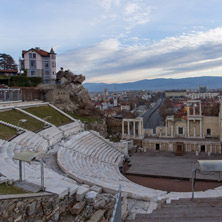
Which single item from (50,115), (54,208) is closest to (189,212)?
(54,208)

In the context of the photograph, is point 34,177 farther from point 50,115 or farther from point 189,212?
point 50,115

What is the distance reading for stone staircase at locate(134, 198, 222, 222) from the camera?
22.7ft

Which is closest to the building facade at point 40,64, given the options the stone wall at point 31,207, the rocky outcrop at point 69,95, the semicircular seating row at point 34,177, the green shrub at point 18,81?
the rocky outcrop at point 69,95

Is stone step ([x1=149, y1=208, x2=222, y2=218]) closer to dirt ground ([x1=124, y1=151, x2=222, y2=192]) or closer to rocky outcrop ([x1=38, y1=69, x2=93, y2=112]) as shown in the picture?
dirt ground ([x1=124, y1=151, x2=222, y2=192])

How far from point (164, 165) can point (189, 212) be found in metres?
17.1

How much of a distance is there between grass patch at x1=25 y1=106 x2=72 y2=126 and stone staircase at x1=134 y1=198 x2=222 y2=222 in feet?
68.8

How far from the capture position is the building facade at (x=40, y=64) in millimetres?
48156

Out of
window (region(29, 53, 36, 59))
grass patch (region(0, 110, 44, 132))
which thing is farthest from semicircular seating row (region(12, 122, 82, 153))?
window (region(29, 53, 36, 59))

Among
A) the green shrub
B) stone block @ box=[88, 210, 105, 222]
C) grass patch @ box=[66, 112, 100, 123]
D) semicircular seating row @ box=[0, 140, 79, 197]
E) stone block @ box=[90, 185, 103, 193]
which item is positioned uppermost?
the green shrub

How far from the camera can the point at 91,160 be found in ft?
68.2

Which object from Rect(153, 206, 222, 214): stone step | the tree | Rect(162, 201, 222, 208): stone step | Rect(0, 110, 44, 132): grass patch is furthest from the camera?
the tree

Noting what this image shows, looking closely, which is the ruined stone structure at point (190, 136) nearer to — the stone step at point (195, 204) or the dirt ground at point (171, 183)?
the dirt ground at point (171, 183)

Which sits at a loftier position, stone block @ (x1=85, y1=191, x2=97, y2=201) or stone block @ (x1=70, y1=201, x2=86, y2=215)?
stone block @ (x1=85, y1=191, x2=97, y2=201)

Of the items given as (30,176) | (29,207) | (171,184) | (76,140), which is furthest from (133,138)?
(29,207)
